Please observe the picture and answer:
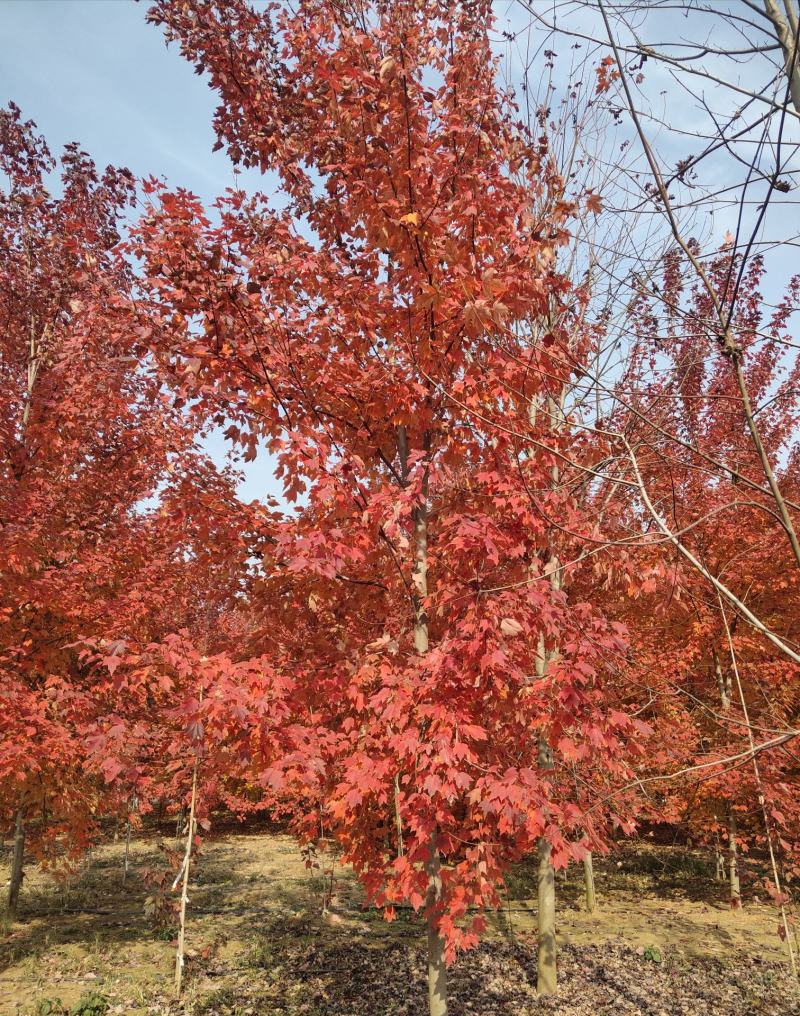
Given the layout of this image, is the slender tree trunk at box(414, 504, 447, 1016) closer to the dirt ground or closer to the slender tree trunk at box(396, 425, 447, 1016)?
the slender tree trunk at box(396, 425, 447, 1016)

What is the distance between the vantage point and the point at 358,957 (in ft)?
27.7

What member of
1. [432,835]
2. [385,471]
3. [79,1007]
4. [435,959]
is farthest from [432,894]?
[79,1007]

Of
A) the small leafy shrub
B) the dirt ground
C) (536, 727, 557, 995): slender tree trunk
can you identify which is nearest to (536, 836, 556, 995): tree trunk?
(536, 727, 557, 995): slender tree trunk

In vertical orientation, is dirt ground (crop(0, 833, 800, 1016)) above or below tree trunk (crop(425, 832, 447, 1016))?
below

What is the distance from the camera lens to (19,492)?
684 centimetres

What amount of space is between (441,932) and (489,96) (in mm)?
5738

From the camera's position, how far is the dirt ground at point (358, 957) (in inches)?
271

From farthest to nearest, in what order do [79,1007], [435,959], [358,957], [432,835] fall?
[358,957] → [79,1007] → [435,959] → [432,835]

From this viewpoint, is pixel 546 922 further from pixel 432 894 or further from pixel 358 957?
pixel 432 894

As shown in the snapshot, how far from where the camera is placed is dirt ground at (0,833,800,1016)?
6883 millimetres

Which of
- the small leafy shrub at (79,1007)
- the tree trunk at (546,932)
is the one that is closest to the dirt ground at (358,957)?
the small leafy shrub at (79,1007)

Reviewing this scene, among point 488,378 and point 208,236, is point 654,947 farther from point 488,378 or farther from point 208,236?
point 208,236

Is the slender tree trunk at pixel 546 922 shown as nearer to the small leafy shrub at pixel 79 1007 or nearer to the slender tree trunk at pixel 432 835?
the slender tree trunk at pixel 432 835

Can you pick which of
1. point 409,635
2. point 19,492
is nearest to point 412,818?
point 409,635
